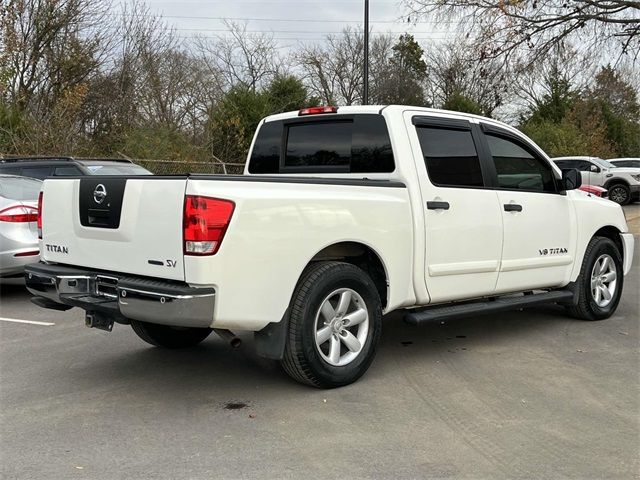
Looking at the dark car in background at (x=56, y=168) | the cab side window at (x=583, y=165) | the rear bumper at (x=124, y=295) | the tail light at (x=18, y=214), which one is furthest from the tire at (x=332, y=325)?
the cab side window at (x=583, y=165)

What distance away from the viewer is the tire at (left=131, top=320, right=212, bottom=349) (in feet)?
17.4

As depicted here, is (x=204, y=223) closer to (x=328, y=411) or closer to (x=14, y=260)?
(x=328, y=411)

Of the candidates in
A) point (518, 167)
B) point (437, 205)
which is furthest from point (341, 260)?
point (518, 167)

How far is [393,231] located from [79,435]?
244 centimetres

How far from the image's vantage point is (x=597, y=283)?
664 cm

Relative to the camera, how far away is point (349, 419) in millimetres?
3932

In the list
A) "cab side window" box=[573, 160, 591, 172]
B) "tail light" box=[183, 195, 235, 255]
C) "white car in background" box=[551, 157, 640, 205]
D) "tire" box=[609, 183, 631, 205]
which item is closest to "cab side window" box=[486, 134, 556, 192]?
"tail light" box=[183, 195, 235, 255]

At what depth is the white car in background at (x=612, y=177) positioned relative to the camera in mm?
22984

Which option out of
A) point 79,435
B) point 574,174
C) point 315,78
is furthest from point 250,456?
point 315,78

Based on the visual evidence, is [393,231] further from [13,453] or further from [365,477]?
[13,453]

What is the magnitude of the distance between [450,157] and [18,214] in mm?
5115

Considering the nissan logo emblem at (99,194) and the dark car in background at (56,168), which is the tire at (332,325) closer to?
the nissan logo emblem at (99,194)

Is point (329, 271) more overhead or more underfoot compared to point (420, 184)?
more underfoot

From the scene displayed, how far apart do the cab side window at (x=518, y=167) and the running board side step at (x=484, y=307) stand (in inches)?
38.4
